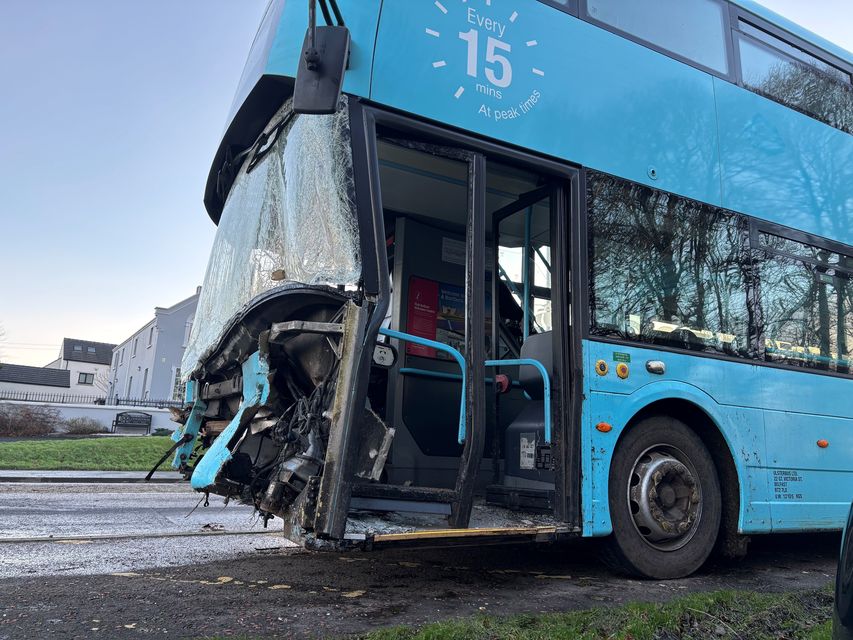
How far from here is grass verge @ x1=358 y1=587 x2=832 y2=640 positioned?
2.95 meters

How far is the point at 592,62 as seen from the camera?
4.75 metres

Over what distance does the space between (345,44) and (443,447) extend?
3.45 m

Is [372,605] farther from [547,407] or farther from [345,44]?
[345,44]

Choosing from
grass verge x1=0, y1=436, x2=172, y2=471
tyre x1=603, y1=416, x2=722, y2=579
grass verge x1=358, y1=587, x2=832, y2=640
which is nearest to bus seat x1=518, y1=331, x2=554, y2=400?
tyre x1=603, y1=416, x2=722, y2=579

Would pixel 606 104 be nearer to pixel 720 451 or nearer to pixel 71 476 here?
pixel 720 451

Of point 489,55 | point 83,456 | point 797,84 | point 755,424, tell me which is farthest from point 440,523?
point 83,456

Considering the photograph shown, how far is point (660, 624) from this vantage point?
3119 millimetres

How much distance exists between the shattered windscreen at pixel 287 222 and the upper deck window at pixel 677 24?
2438mm

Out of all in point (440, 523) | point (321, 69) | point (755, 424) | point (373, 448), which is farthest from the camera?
point (755, 424)

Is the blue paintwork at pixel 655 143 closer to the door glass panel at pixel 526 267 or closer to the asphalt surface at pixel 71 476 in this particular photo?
the door glass panel at pixel 526 267

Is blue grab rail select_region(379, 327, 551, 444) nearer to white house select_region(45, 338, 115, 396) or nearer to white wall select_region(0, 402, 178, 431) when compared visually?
white wall select_region(0, 402, 178, 431)

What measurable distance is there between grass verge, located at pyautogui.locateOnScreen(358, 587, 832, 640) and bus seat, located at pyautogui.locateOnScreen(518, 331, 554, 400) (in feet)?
5.35

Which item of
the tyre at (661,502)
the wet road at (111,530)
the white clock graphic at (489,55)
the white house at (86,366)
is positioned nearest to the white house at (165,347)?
the white house at (86,366)

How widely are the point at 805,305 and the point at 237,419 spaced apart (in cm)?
481
